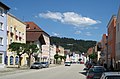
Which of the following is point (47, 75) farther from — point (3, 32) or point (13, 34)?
point (13, 34)

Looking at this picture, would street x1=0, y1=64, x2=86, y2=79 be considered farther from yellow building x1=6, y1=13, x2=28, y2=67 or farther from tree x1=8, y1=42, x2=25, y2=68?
yellow building x1=6, y1=13, x2=28, y2=67

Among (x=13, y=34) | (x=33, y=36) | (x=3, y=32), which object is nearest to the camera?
(x=3, y=32)

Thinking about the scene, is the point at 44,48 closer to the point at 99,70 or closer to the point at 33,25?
the point at 33,25

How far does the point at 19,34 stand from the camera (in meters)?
74.7

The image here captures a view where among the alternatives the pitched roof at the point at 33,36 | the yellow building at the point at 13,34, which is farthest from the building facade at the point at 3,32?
the pitched roof at the point at 33,36

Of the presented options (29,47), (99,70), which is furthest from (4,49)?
(99,70)

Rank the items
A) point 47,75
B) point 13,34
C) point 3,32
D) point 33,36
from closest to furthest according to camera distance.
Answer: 1. point 47,75
2. point 3,32
3. point 13,34
4. point 33,36

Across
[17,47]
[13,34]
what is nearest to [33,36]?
[13,34]

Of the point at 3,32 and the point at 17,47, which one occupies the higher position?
the point at 3,32

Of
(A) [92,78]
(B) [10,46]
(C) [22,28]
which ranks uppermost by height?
(C) [22,28]

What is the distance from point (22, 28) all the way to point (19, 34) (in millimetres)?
3662

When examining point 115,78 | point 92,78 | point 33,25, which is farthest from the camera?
point 33,25

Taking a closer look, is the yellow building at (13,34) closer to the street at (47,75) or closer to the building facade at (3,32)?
the building facade at (3,32)

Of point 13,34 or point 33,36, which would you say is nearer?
point 13,34
